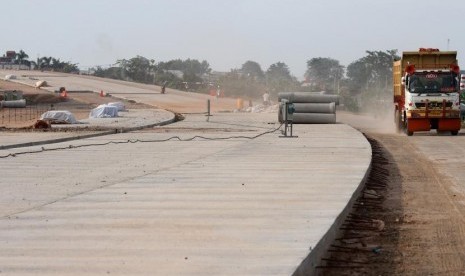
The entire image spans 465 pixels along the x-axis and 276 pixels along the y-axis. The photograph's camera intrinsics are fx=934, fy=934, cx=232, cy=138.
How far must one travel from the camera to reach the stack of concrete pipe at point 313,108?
145 ft

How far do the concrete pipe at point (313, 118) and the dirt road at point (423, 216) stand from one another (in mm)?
15887

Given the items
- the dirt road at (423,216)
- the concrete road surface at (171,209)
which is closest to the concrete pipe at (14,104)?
the dirt road at (423,216)

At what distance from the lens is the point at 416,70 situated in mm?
37844

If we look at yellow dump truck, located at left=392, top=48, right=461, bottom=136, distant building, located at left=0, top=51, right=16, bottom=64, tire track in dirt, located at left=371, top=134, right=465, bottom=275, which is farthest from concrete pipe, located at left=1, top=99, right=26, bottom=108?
distant building, located at left=0, top=51, right=16, bottom=64

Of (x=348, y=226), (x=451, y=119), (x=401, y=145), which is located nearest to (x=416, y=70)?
(x=451, y=119)

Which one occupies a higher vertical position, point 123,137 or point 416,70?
point 416,70

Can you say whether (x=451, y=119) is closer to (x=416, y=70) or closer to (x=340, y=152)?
(x=416, y=70)

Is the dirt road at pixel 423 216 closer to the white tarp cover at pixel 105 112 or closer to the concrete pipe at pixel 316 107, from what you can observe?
the concrete pipe at pixel 316 107

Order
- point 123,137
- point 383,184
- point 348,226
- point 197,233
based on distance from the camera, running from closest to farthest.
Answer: point 197,233 → point 348,226 → point 383,184 → point 123,137

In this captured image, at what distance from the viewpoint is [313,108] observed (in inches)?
1756

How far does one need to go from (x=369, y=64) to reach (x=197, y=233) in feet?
448

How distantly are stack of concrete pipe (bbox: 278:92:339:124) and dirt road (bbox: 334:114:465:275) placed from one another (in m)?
15.9

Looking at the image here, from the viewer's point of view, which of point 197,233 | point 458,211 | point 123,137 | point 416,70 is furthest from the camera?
point 416,70

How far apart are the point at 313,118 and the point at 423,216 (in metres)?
30.7
